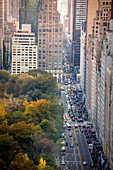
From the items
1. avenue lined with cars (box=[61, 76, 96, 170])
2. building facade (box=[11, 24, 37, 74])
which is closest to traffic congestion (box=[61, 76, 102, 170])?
avenue lined with cars (box=[61, 76, 96, 170])

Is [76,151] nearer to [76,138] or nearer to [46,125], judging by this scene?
[76,138]

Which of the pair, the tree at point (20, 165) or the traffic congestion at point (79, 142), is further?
the traffic congestion at point (79, 142)

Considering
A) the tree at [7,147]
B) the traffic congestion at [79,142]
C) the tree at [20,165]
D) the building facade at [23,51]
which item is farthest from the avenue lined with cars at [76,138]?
the tree at [20,165]

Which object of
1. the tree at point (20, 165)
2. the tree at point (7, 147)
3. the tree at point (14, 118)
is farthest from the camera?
the tree at point (14, 118)

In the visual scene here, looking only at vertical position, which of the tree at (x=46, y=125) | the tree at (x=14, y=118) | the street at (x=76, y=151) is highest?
the tree at (x=14, y=118)

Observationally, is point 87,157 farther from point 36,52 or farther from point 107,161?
point 36,52

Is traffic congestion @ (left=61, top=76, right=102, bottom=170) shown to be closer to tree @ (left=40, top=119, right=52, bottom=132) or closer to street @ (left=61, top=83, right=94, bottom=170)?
street @ (left=61, top=83, right=94, bottom=170)

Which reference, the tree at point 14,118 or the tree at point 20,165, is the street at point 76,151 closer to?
the tree at point 14,118

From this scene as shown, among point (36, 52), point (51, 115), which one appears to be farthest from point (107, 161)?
point (36, 52)
